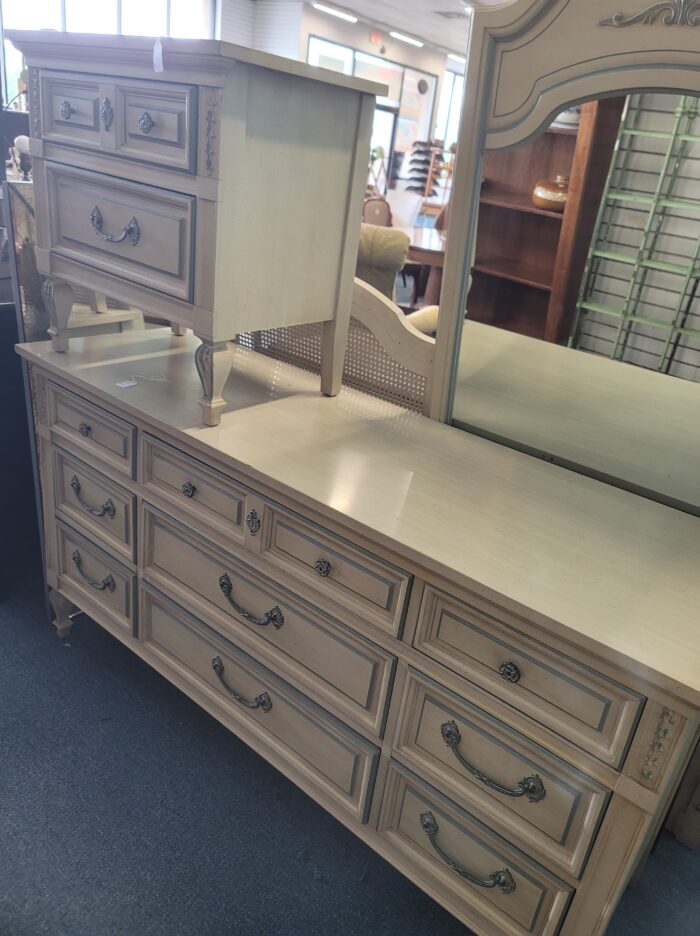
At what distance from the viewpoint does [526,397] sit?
1.51 meters

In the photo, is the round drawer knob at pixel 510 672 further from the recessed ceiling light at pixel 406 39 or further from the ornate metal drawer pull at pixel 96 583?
the recessed ceiling light at pixel 406 39

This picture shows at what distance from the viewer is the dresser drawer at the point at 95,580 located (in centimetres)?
179

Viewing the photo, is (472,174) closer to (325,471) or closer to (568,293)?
(568,293)

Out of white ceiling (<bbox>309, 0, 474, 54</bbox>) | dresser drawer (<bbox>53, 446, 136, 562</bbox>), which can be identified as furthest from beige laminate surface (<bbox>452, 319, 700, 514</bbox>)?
white ceiling (<bbox>309, 0, 474, 54</bbox>)

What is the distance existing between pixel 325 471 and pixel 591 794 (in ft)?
2.26

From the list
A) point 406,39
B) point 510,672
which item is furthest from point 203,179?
point 406,39

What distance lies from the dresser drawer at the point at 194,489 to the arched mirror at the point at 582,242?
1.77 ft

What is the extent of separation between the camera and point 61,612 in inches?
82.0

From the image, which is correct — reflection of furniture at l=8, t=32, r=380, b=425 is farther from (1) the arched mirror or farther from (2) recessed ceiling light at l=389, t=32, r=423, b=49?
(2) recessed ceiling light at l=389, t=32, r=423, b=49

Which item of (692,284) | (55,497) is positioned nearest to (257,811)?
(55,497)

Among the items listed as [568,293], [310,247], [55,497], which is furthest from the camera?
[55,497]

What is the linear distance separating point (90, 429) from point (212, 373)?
447 millimetres

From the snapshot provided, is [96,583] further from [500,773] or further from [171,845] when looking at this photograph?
[500,773]

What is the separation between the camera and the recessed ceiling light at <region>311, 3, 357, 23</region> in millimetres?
9828
